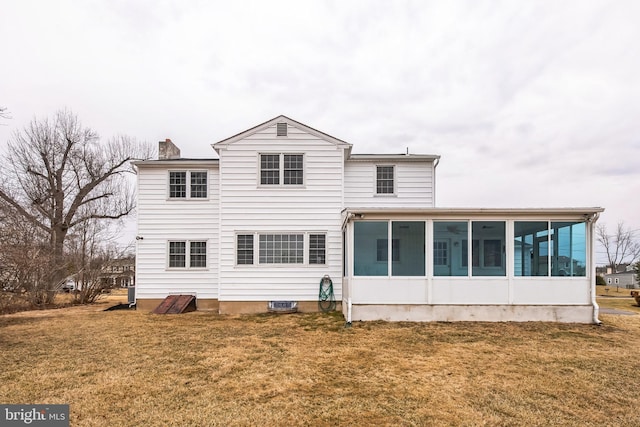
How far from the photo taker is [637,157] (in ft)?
85.7

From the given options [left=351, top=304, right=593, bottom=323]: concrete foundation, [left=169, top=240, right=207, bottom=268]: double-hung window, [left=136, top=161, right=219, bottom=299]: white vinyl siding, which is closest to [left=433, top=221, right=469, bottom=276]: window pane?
[left=351, top=304, right=593, bottom=323]: concrete foundation

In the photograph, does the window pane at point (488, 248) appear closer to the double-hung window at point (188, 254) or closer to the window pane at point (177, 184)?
the double-hung window at point (188, 254)

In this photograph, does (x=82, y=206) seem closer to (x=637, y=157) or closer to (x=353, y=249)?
(x=353, y=249)

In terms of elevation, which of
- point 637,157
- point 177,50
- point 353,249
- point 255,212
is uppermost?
point 177,50

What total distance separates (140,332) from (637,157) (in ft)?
110

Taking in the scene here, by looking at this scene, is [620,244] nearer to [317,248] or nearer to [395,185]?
[395,185]

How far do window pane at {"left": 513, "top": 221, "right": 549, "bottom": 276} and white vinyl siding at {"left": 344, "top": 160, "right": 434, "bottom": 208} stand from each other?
356 centimetres

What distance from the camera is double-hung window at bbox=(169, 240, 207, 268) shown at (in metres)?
13.8

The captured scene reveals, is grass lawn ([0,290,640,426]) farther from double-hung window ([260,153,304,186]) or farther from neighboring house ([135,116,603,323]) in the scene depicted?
double-hung window ([260,153,304,186])

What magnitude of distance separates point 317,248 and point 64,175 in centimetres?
1763

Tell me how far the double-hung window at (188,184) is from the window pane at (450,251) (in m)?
8.80

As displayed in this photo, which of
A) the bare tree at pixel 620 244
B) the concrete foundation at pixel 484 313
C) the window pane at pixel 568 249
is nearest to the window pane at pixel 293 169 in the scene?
the concrete foundation at pixel 484 313

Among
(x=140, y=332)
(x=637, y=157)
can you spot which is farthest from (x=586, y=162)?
(x=140, y=332)

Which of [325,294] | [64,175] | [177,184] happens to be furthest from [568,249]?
[64,175]
